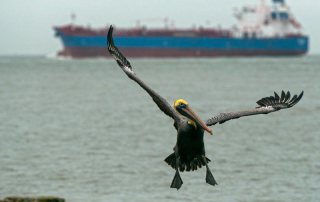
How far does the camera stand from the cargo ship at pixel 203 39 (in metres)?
167

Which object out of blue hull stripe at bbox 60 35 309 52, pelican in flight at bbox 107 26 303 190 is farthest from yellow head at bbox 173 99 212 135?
blue hull stripe at bbox 60 35 309 52

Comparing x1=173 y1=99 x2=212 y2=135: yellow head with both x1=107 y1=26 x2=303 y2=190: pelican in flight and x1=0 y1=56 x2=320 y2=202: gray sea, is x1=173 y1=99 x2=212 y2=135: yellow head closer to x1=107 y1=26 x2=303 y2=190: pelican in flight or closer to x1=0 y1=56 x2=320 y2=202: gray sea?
x1=107 y1=26 x2=303 y2=190: pelican in flight

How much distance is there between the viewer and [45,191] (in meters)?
25.8

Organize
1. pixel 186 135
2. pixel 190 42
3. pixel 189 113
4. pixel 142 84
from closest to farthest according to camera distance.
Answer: pixel 189 113
pixel 186 135
pixel 142 84
pixel 190 42

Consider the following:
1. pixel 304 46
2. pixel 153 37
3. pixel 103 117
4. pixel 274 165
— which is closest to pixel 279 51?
pixel 304 46

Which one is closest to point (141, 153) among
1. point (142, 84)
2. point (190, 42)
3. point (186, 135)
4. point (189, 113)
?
point (142, 84)

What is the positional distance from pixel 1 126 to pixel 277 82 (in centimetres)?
5728

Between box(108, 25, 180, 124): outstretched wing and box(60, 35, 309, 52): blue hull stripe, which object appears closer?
box(108, 25, 180, 124): outstretched wing

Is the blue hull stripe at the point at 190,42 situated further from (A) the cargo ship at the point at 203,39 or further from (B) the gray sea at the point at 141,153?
(B) the gray sea at the point at 141,153

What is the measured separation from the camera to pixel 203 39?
17050 centimetres

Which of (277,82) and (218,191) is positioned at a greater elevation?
(218,191)

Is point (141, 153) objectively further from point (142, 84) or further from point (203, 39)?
point (203, 39)

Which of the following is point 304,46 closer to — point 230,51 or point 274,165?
point 230,51

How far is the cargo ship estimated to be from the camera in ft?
549
